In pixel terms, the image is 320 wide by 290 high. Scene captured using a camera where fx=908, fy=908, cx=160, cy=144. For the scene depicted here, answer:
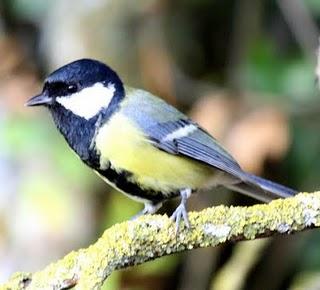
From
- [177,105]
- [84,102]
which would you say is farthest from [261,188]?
[177,105]

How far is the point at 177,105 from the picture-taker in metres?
3.17

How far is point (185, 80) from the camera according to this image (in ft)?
10.9

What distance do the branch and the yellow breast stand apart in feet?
1.63

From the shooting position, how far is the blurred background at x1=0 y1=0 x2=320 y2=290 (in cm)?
269

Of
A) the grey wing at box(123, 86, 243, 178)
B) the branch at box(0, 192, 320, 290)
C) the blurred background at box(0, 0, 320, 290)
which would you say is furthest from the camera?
the blurred background at box(0, 0, 320, 290)

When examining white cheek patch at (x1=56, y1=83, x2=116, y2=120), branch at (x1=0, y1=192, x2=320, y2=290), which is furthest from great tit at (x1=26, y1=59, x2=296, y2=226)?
branch at (x1=0, y1=192, x2=320, y2=290)

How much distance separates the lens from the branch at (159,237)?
4.51 feet

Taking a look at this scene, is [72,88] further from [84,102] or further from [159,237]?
[159,237]

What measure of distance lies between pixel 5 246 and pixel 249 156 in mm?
772

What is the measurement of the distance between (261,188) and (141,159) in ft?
1.14

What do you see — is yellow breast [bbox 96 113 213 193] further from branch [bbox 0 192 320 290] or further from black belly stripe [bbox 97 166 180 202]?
branch [bbox 0 192 320 290]

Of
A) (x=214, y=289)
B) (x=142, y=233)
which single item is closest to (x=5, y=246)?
(x=214, y=289)

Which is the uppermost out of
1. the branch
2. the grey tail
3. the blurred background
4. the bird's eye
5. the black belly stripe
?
the blurred background

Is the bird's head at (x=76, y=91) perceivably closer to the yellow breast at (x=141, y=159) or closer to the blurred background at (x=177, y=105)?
the yellow breast at (x=141, y=159)
